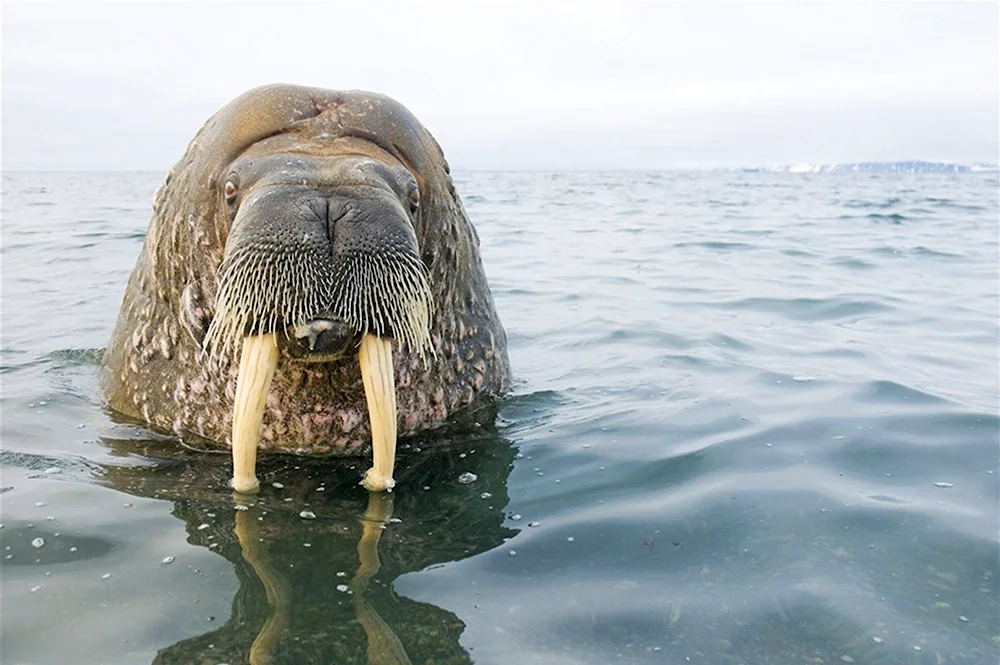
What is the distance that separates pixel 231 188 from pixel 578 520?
2.16m

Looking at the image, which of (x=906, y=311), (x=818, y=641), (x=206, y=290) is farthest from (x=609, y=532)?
(x=906, y=311)

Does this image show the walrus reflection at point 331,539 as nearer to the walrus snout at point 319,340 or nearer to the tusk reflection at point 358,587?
the tusk reflection at point 358,587

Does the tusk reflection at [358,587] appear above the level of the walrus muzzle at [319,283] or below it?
below

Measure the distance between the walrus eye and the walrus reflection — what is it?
133cm

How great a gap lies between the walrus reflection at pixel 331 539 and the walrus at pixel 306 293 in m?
0.21

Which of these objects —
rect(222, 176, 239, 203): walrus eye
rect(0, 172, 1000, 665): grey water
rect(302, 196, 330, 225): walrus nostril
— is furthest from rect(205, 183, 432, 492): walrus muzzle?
rect(0, 172, 1000, 665): grey water

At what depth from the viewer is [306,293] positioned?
3.98 meters

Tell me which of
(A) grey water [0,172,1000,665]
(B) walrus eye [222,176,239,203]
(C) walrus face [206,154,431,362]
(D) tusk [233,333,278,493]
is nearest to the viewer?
(A) grey water [0,172,1000,665]

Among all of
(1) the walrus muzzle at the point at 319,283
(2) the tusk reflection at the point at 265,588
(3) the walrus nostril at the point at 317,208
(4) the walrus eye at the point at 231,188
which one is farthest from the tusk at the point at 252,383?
(4) the walrus eye at the point at 231,188

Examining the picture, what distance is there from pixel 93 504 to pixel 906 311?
7722 millimetres

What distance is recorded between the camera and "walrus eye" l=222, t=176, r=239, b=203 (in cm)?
456

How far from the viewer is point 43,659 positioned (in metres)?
3.08

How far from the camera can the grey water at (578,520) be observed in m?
Answer: 3.31

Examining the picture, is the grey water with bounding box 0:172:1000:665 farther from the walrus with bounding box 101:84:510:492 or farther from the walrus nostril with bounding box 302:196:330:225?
the walrus nostril with bounding box 302:196:330:225
